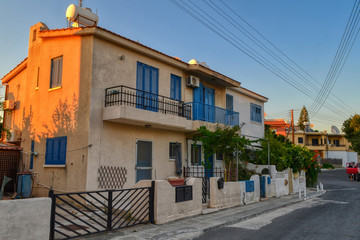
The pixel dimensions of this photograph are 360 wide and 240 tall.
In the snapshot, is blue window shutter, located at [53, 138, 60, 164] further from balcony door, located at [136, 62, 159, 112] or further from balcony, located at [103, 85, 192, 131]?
balcony door, located at [136, 62, 159, 112]

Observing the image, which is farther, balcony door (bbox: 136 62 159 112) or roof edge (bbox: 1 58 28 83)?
roof edge (bbox: 1 58 28 83)

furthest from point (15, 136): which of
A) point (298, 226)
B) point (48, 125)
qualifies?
point (298, 226)

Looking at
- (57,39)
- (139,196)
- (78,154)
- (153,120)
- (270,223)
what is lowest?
(270,223)

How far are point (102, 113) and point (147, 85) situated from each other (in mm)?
2965

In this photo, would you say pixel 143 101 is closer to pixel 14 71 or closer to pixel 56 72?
pixel 56 72

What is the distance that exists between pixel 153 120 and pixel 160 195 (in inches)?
175

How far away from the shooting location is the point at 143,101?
13.1 metres

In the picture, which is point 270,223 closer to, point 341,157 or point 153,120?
point 153,120

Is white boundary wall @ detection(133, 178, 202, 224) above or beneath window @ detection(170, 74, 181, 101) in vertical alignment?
beneath

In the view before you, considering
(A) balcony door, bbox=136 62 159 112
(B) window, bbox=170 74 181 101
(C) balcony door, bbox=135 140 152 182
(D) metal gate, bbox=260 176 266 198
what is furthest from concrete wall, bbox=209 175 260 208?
(B) window, bbox=170 74 181 101

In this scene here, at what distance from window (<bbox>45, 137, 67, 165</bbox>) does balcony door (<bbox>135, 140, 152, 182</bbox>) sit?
3059mm

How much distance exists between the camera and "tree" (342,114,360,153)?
151 ft

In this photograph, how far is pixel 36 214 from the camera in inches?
226

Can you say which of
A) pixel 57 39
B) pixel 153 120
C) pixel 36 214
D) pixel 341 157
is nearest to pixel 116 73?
pixel 153 120
